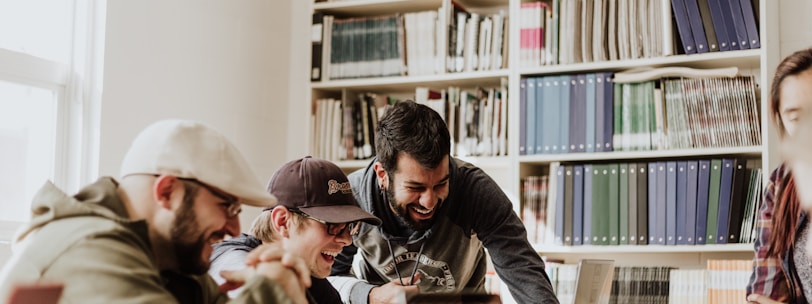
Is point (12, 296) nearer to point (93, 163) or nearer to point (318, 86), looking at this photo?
point (93, 163)

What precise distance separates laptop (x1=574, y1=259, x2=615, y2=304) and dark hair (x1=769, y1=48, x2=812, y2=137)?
0.54 m

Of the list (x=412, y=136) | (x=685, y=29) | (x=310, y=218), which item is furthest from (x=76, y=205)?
(x=685, y=29)

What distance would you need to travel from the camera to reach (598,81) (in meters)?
3.91

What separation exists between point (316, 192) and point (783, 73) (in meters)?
1.18

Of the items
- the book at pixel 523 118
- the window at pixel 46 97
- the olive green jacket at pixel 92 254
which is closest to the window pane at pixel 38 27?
the window at pixel 46 97

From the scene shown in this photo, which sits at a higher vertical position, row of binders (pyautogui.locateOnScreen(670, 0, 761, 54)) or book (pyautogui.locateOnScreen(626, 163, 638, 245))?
row of binders (pyautogui.locateOnScreen(670, 0, 761, 54))

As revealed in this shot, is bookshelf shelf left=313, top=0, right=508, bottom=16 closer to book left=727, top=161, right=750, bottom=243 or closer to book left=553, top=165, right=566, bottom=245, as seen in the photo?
book left=553, top=165, right=566, bottom=245

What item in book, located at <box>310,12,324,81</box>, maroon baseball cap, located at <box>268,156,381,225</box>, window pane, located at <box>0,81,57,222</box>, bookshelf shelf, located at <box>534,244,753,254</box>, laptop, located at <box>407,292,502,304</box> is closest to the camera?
laptop, located at <box>407,292,502,304</box>

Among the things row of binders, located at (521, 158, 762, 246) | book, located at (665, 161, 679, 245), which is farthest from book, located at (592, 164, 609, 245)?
book, located at (665, 161, 679, 245)

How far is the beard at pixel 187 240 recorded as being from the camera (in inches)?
55.7

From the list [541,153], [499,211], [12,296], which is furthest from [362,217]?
[541,153]

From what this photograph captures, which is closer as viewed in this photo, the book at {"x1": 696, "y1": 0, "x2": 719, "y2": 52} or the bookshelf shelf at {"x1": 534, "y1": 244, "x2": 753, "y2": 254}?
the bookshelf shelf at {"x1": 534, "y1": 244, "x2": 753, "y2": 254}

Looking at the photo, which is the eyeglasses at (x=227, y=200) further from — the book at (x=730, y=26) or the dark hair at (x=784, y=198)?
the book at (x=730, y=26)

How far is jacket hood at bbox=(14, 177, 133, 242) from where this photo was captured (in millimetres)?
1331
